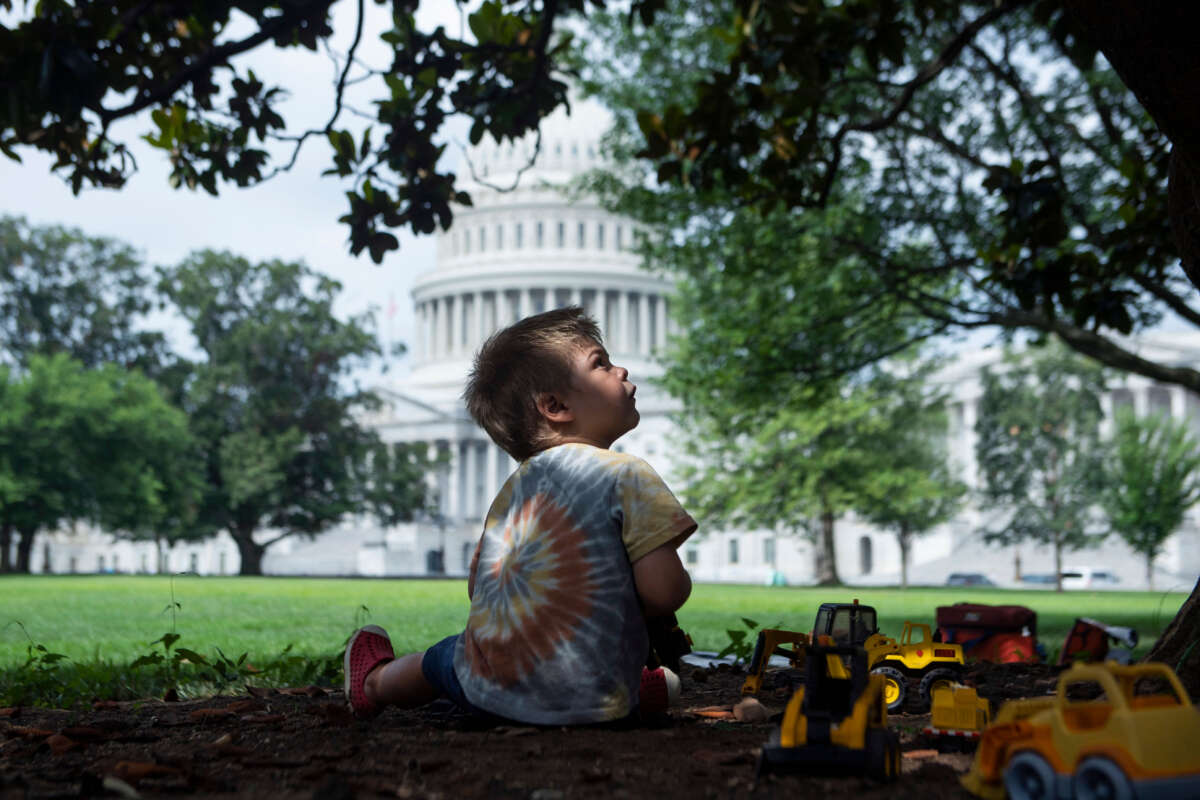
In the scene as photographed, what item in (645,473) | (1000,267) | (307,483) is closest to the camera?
(645,473)

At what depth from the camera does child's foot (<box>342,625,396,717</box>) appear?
10.4 feet

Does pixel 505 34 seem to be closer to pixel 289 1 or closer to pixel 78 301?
pixel 289 1

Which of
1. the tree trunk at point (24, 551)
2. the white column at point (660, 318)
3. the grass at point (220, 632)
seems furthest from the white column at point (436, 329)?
the grass at point (220, 632)

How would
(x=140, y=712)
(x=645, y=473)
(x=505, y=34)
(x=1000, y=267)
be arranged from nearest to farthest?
(x=645, y=473), (x=140, y=712), (x=505, y=34), (x=1000, y=267)

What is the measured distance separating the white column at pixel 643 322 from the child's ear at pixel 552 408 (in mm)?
77274

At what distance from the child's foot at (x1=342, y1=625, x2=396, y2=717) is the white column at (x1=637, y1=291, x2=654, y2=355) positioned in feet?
253

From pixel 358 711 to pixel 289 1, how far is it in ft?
8.19

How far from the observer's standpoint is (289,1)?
159 inches

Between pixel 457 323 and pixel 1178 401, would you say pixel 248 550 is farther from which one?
pixel 1178 401

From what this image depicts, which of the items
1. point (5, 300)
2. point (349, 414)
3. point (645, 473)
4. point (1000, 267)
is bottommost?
point (645, 473)

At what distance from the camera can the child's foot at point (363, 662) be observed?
3.18m

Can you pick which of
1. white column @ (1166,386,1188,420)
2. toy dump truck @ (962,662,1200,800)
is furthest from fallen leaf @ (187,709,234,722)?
white column @ (1166,386,1188,420)

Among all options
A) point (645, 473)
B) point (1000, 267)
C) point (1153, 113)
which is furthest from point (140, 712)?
point (1000, 267)

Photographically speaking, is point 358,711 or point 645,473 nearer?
point 645,473
